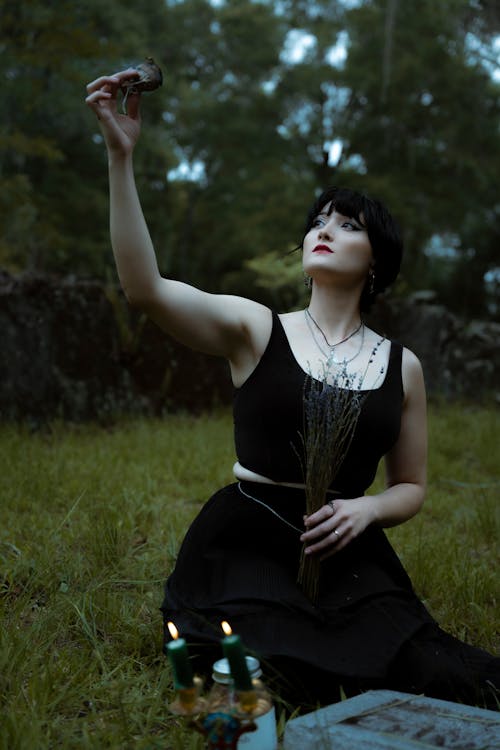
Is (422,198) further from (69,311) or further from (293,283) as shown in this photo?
(69,311)

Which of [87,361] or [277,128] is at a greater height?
[277,128]

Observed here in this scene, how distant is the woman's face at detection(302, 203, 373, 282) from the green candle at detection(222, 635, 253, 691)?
141cm

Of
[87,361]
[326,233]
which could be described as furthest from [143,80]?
[87,361]

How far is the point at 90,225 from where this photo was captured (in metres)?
15.9

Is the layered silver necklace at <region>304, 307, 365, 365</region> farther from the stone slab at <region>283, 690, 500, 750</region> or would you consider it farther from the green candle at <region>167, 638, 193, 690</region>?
the green candle at <region>167, 638, 193, 690</region>

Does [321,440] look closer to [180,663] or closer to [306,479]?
[306,479]

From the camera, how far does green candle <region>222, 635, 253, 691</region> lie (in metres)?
1.27

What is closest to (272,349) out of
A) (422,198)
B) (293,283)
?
(293,283)

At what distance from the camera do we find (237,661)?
129cm

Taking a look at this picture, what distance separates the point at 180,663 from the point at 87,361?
4.76 metres

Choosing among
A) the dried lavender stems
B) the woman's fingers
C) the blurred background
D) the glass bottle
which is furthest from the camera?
the blurred background

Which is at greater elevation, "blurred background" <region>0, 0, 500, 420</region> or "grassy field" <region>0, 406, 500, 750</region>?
"blurred background" <region>0, 0, 500, 420</region>

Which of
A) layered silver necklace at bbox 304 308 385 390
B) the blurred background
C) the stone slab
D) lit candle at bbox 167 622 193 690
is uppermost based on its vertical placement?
the blurred background

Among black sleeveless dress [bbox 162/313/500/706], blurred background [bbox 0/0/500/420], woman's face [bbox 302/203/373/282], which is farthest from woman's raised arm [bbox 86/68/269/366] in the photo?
blurred background [bbox 0/0/500/420]
